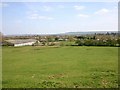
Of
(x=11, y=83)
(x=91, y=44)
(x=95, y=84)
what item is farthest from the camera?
→ (x=91, y=44)

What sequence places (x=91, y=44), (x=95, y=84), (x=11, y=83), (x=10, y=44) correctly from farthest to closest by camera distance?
(x=10, y=44), (x=91, y=44), (x=11, y=83), (x=95, y=84)

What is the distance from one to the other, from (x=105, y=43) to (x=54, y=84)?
31.1 metres

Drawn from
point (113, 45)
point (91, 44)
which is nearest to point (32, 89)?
point (113, 45)

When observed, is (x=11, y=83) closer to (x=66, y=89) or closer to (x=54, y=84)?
(x=54, y=84)

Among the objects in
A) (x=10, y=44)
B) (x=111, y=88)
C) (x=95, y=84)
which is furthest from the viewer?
(x=10, y=44)

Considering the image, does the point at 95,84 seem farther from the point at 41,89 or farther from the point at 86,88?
the point at 41,89

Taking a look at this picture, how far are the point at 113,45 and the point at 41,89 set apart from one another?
30.7 metres

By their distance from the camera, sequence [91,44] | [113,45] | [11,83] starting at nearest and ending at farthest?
[11,83], [113,45], [91,44]

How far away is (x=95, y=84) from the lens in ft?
27.5

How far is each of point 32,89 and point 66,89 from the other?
4.02ft

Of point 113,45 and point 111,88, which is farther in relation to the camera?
point 113,45

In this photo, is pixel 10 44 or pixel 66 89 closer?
pixel 66 89

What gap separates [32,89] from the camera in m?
7.60

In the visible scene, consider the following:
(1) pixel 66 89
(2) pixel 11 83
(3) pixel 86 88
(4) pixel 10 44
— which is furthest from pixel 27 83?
(4) pixel 10 44
